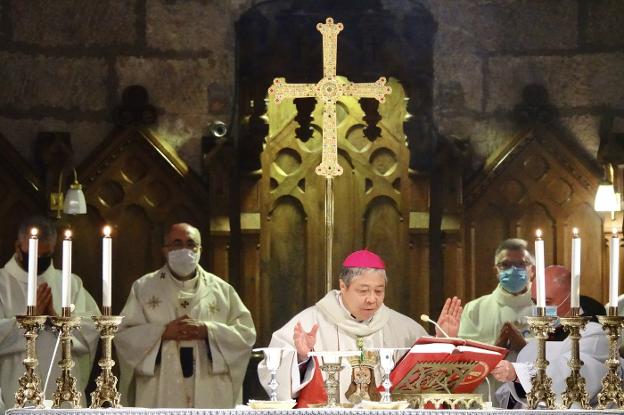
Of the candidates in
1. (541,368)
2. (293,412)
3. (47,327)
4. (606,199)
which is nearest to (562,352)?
(541,368)

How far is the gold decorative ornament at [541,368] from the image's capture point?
22.1 feet

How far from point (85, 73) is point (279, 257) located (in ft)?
6.93

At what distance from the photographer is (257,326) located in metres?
10.9

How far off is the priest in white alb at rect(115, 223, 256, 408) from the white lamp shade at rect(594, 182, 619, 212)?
2.69m

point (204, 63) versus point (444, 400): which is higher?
point (204, 63)

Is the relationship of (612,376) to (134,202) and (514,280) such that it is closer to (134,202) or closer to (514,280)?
(514,280)

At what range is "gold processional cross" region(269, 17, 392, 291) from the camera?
8320mm

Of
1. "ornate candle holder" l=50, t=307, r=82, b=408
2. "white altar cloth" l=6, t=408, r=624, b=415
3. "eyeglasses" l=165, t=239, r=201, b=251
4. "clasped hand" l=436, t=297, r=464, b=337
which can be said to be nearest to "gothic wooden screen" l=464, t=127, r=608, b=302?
"eyeglasses" l=165, t=239, r=201, b=251

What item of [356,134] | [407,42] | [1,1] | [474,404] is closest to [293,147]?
[356,134]

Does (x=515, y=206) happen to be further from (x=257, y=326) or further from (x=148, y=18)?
(x=148, y=18)

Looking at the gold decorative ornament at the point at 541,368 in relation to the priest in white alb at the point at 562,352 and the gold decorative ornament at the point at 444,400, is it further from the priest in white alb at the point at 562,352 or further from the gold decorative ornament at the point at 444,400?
the priest in white alb at the point at 562,352

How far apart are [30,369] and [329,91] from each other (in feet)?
8.77

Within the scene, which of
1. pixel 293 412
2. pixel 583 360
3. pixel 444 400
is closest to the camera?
pixel 293 412

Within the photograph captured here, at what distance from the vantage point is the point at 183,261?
1041 centimetres
